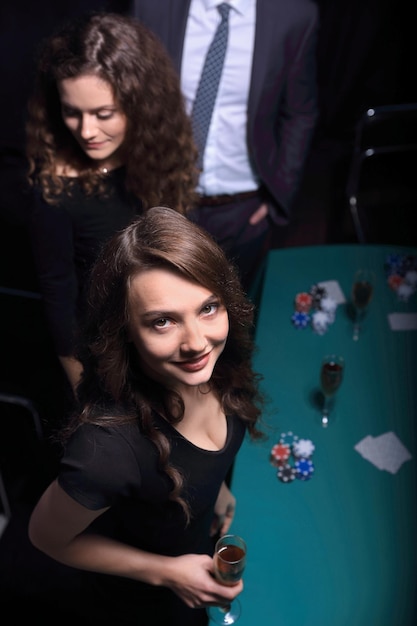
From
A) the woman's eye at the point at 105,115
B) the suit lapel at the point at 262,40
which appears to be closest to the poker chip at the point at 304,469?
the woman's eye at the point at 105,115

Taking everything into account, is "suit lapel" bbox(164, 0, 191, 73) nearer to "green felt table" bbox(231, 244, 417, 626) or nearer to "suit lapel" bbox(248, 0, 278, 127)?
"suit lapel" bbox(248, 0, 278, 127)

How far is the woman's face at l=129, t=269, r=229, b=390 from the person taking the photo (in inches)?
→ 52.6

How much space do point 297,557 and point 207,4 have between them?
2013mm

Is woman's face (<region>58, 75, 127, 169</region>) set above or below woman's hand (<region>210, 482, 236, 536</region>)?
above

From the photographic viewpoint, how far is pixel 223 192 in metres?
2.99

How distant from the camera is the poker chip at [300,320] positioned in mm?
2652

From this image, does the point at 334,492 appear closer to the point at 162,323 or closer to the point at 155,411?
the point at 155,411

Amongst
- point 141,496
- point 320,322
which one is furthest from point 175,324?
point 320,322

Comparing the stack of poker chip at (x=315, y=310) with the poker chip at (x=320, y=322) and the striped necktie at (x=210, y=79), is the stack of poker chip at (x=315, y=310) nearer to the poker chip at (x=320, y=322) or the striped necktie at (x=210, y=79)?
the poker chip at (x=320, y=322)

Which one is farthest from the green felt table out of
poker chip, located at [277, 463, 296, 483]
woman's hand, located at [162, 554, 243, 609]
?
woman's hand, located at [162, 554, 243, 609]

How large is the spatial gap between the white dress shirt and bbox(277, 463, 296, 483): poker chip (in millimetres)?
1338

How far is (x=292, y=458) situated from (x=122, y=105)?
121cm

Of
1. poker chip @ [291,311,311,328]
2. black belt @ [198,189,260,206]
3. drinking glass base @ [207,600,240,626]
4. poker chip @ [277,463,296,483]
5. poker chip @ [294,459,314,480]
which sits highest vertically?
black belt @ [198,189,260,206]

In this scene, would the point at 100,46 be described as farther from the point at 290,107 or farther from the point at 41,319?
the point at 41,319
